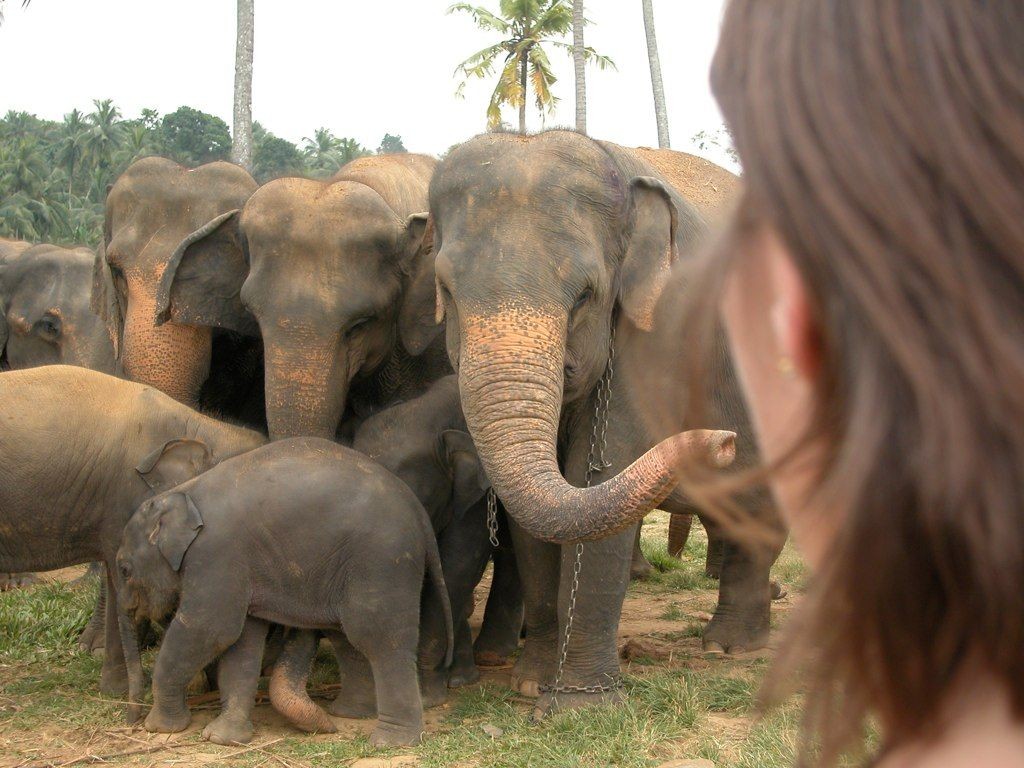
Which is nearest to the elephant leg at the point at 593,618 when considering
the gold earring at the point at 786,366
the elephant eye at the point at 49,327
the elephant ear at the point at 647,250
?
the elephant ear at the point at 647,250

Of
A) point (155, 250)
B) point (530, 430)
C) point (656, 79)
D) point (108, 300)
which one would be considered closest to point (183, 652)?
point (530, 430)

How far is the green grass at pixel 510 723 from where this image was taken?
4.42 metres

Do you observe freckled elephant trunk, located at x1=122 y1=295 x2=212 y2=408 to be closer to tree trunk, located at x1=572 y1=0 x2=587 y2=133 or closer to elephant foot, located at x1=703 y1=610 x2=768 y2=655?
elephant foot, located at x1=703 y1=610 x2=768 y2=655

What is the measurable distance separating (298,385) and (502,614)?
1567mm

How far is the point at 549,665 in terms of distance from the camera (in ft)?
18.1

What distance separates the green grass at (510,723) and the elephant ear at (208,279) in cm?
174

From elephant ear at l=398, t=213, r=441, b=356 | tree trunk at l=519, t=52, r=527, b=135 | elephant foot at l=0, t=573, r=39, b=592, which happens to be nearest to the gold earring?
elephant ear at l=398, t=213, r=441, b=356

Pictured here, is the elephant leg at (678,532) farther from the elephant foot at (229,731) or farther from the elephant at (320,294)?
the elephant foot at (229,731)

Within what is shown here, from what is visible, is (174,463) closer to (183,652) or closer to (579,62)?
(183,652)

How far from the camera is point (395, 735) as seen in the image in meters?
4.75

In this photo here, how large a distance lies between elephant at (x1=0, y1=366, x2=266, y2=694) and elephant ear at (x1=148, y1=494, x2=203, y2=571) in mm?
595

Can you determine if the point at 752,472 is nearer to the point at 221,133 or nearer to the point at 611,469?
the point at 611,469

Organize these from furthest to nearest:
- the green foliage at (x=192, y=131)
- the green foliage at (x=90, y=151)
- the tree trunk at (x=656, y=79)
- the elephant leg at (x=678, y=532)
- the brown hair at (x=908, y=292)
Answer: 1. the green foliage at (x=192, y=131)
2. the green foliage at (x=90, y=151)
3. the tree trunk at (x=656, y=79)
4. the elephant leg at (x=678, y=532)
5. the brown hair at (x=908, y=292)

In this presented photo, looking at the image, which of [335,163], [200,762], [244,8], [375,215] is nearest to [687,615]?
[375,215]
